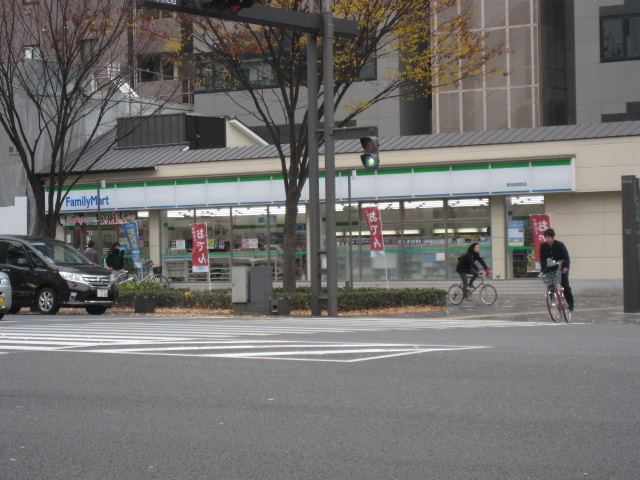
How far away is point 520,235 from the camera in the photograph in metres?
31.3

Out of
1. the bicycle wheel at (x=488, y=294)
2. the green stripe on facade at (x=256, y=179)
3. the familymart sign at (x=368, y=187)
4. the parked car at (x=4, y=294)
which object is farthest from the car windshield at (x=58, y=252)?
the green stripe on facade at (x=256, y=179)

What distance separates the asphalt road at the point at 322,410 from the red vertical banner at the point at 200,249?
1552cm

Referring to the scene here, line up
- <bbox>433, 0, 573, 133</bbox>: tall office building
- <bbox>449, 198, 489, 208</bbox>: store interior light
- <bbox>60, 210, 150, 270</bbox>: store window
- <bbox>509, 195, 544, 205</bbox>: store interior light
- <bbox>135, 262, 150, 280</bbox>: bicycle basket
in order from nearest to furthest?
<bbox>509, 195, 544, 205</bbox>: store interior light, <bbox>449, 198, 489, 208</bbox>: store interior light, <bbox>135, 262, 150, 280</bbox>: bicycle basket, <bbox>60, 210, 150, 270</bbox>: store window, <bbox>433, 0, 573, 133</bbox>: tall office building

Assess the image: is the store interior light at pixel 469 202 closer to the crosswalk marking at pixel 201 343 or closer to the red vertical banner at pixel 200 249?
the red vertical banner at pixel 200 249

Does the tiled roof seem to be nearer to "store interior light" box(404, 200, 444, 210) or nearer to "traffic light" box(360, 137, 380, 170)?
"store interior light" box(404, 200, 444, 210)

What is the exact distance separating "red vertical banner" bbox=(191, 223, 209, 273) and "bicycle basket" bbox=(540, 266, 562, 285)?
11.9m

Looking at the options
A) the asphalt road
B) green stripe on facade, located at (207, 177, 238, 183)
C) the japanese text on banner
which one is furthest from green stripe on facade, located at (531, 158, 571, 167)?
the asphalt road

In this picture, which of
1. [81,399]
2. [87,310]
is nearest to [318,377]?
[81,399]

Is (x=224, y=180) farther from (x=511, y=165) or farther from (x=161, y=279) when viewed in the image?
(x=511, y=165)

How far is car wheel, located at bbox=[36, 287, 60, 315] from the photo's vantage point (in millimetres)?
22844

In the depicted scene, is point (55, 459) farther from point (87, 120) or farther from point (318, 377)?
point (87, 120)

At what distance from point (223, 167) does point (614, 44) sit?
67.9ft

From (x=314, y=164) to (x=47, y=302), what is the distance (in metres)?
7.25

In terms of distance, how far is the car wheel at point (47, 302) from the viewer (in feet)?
74.9
